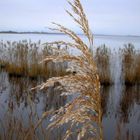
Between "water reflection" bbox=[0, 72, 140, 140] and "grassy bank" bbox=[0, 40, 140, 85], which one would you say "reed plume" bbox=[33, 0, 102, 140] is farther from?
"grassy bank" bbox=[0, 40, 140, 85]

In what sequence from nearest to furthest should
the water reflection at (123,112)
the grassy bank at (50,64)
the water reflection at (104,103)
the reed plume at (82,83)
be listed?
the reed plume at (82,83) < the water reflection at (123,112) < the water reflection at (104,103) < the grassy bank at (50,64)

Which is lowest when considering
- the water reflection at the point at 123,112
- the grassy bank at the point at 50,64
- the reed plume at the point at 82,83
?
the water reflection at the point at 123,112

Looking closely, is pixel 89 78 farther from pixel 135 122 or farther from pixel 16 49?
pixel 16 49

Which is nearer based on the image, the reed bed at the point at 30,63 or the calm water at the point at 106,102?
the calm water at the point at 106,102

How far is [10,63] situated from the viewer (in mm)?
12414

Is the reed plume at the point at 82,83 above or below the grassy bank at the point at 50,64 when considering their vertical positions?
above

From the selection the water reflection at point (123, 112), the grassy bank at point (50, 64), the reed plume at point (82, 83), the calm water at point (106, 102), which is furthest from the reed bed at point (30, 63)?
the reed plume at point (82, 83)

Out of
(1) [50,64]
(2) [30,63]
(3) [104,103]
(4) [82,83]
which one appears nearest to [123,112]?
(3) [104,103]

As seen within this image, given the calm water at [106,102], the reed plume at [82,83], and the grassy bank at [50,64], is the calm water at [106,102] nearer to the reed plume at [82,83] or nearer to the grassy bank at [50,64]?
the grassy bank at [50,64]

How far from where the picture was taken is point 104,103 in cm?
879

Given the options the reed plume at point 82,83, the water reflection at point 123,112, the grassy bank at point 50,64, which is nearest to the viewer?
the reed plume at point 82,83

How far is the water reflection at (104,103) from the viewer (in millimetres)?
6508

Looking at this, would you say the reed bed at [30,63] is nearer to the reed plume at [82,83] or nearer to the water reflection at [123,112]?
the water reflection at [123,112]

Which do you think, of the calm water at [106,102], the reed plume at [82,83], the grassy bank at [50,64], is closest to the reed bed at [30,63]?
the grassy bank at [50,64]
